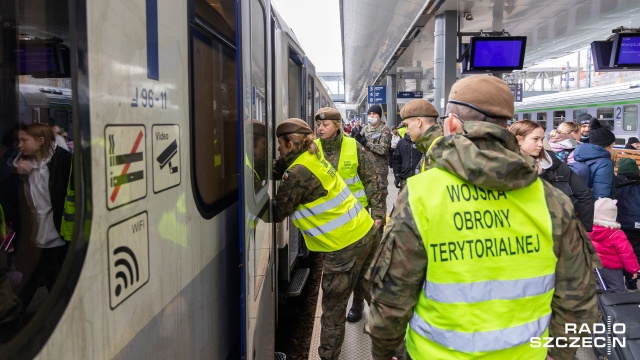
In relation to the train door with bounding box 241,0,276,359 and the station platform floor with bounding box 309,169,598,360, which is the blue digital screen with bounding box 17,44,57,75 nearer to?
the train door with bounding box 241,0,276,359

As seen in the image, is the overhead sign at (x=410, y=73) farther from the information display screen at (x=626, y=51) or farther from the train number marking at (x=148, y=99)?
the train number marking at (x=148, y=99)

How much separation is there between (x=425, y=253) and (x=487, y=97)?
613 mm

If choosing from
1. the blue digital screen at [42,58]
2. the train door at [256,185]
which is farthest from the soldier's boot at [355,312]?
the blue digital screen at [42,58]

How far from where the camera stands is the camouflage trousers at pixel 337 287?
358cm

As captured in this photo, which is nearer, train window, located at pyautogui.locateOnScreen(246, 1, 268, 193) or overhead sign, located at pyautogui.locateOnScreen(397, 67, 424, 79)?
train window, located at pyautogui.locateOnScreen(246, 1, 268, 193)

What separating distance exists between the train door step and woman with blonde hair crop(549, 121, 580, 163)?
117 inches

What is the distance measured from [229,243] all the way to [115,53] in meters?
1.33

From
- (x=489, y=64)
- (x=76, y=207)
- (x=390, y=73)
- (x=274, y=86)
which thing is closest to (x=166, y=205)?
(x=76, y=207)

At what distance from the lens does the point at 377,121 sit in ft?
26.3

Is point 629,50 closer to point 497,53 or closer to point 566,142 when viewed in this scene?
point 497,53

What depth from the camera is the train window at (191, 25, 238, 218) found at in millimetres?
1904

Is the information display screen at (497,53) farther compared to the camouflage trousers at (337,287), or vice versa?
the information display screen at (497,53)

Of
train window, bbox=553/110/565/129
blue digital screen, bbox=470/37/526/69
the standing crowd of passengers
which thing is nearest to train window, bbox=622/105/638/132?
train window, bbox=553/110/565/129

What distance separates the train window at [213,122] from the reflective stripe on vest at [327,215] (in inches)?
34.6
